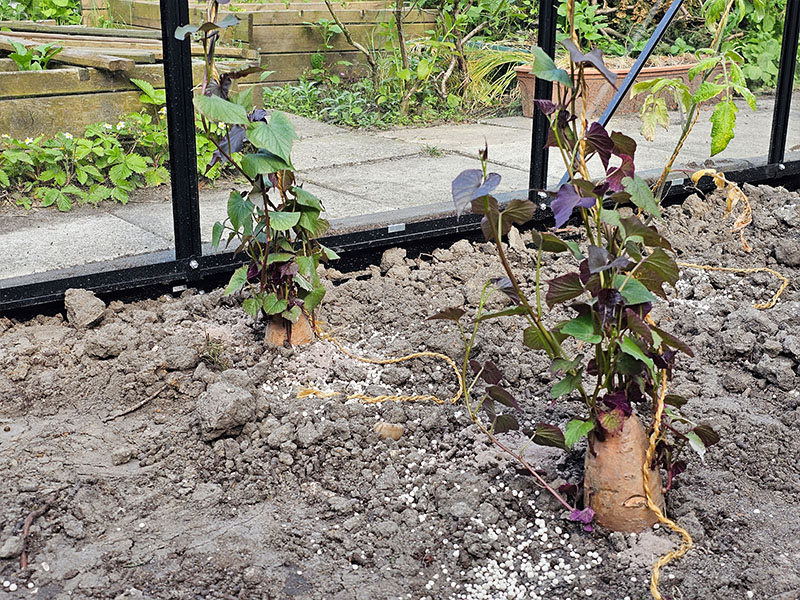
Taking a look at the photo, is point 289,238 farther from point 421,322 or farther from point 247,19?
point 247,19

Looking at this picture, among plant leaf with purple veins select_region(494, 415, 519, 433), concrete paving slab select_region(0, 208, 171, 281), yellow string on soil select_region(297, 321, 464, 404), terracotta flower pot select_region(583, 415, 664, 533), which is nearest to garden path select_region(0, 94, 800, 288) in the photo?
concrete paving slab select_region(0, 208, 171, 281)

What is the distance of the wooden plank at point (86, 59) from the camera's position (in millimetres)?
3475

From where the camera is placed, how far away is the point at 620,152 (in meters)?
1.69

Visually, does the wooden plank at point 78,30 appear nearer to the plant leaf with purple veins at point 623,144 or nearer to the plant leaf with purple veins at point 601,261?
the plant leaf with purple veins at point 623,144

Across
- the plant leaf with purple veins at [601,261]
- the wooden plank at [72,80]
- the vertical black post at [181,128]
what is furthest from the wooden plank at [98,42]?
the plant leaf with purple veins at [601,261]

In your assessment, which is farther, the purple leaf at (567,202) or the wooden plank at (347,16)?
the wooden plank at (347,16)

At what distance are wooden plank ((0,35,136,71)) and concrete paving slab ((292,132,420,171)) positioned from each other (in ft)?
3.18

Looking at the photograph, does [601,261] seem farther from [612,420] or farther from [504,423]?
[504,423]

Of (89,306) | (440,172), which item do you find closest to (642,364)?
(89,306)

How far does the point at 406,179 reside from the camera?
4.11 m

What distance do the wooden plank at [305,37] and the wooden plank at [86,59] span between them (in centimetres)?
184

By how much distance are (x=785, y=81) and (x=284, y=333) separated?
2961mm

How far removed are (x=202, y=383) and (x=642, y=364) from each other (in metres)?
1.16

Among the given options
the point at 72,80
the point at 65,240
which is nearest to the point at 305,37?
the point at 72,80
